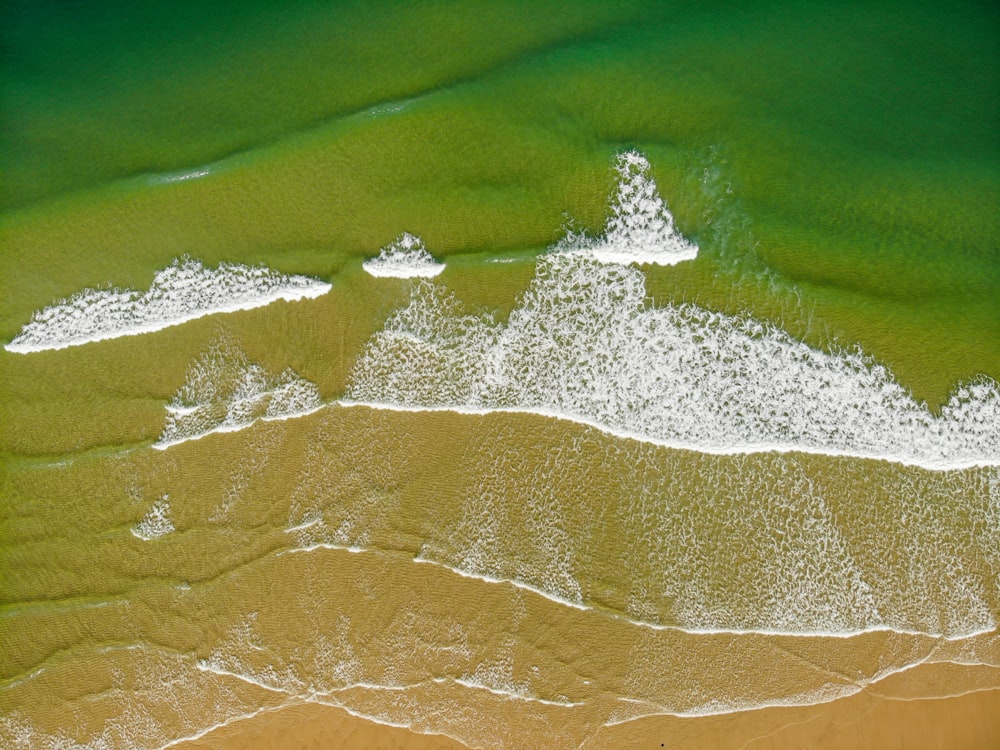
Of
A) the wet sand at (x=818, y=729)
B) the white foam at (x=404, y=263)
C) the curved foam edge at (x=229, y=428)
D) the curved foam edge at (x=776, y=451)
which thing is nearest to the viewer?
the wet sand at (x=818, y=729)

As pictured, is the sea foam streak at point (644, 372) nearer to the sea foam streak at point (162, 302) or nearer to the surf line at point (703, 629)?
the sea foam streak at point (162, 302)

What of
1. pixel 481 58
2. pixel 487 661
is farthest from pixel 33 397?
pixel 481 58

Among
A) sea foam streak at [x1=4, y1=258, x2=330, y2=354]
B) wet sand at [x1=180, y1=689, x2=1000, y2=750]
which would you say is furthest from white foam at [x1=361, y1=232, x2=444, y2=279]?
wet sand at [x1=180, y1=689, x2=1000, y2=750]

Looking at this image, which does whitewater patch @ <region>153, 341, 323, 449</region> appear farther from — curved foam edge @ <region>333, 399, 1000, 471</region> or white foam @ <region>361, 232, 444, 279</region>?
curved foam edge @ <region>333, 399, 1000, 471</region>

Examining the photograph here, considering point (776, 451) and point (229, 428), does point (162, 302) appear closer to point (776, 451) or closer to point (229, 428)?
point (229, 428)

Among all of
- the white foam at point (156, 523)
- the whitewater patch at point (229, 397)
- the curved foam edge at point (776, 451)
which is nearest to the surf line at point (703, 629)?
the curved foam edge at point (776, 451)

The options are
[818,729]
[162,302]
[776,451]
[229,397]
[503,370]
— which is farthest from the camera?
[162,302]

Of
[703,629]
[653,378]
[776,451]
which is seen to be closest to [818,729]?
[703,629]

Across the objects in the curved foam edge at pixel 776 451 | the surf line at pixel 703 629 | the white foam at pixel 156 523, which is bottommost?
the surf line at pixel 703 629
